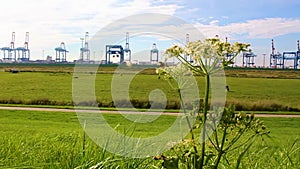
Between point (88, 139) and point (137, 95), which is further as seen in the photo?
point (137, 95)

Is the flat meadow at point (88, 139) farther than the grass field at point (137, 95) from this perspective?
No

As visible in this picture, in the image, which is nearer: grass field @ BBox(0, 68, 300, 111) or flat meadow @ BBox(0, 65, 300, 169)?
flat meadow @ BBox(0, 65, 300, 169)

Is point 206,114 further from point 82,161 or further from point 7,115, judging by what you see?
point 7,115

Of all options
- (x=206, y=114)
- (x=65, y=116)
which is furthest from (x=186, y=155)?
(x=65, y=116)

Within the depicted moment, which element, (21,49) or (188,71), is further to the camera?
(21,49)

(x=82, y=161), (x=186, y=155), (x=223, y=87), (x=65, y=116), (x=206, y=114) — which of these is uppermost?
(x=223, y=87)

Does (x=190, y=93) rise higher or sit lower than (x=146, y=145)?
higher

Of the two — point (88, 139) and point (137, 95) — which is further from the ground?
point (88, 139)

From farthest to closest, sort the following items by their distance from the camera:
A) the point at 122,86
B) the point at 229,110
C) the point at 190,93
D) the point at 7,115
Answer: the point at 7,115 → the point at 122,86 → the point at 190,93 → the point at 229,110

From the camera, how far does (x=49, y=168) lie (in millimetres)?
3049

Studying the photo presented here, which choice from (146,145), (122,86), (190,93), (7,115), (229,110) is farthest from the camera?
(7,115)

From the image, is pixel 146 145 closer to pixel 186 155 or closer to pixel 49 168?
pixel 49 168

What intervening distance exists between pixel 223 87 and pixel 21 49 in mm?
162552

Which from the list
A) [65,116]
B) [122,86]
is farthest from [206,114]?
[65,116]
